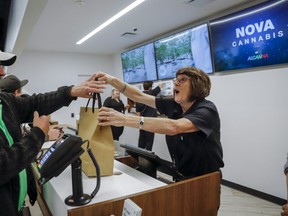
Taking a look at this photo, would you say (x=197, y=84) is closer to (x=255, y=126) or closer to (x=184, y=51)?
(x=255, y=126)

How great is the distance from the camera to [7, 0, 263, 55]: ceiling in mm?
3074

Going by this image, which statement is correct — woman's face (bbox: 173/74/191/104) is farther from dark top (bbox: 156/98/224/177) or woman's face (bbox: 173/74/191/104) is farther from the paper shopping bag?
the paper shopping bag

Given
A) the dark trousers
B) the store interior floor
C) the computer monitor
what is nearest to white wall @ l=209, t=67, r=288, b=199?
the store interior floor

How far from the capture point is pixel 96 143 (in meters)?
1.11

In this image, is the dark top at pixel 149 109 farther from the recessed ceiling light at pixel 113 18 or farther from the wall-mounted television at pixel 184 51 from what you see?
the recessed ceiling light at pixel 113 18

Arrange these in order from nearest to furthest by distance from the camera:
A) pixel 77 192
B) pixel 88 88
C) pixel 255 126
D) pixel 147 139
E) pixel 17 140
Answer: pixel 77 192
pixel 17 140
pixel 88 88
pixel 255 126
pixel 147 139

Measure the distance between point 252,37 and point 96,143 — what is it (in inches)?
107

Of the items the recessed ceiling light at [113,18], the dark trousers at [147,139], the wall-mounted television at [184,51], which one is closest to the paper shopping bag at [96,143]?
the recessed ceiling light at [113,18]

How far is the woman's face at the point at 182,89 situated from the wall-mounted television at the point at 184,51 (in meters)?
2.28

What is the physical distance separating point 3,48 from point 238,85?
5.09 metres

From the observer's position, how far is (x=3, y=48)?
17.5 ft

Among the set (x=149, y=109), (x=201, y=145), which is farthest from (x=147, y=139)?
(x=201, y=145)

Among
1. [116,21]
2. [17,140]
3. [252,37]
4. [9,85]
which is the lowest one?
[17,140]

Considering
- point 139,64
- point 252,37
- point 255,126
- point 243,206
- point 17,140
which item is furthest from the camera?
point 139,64
